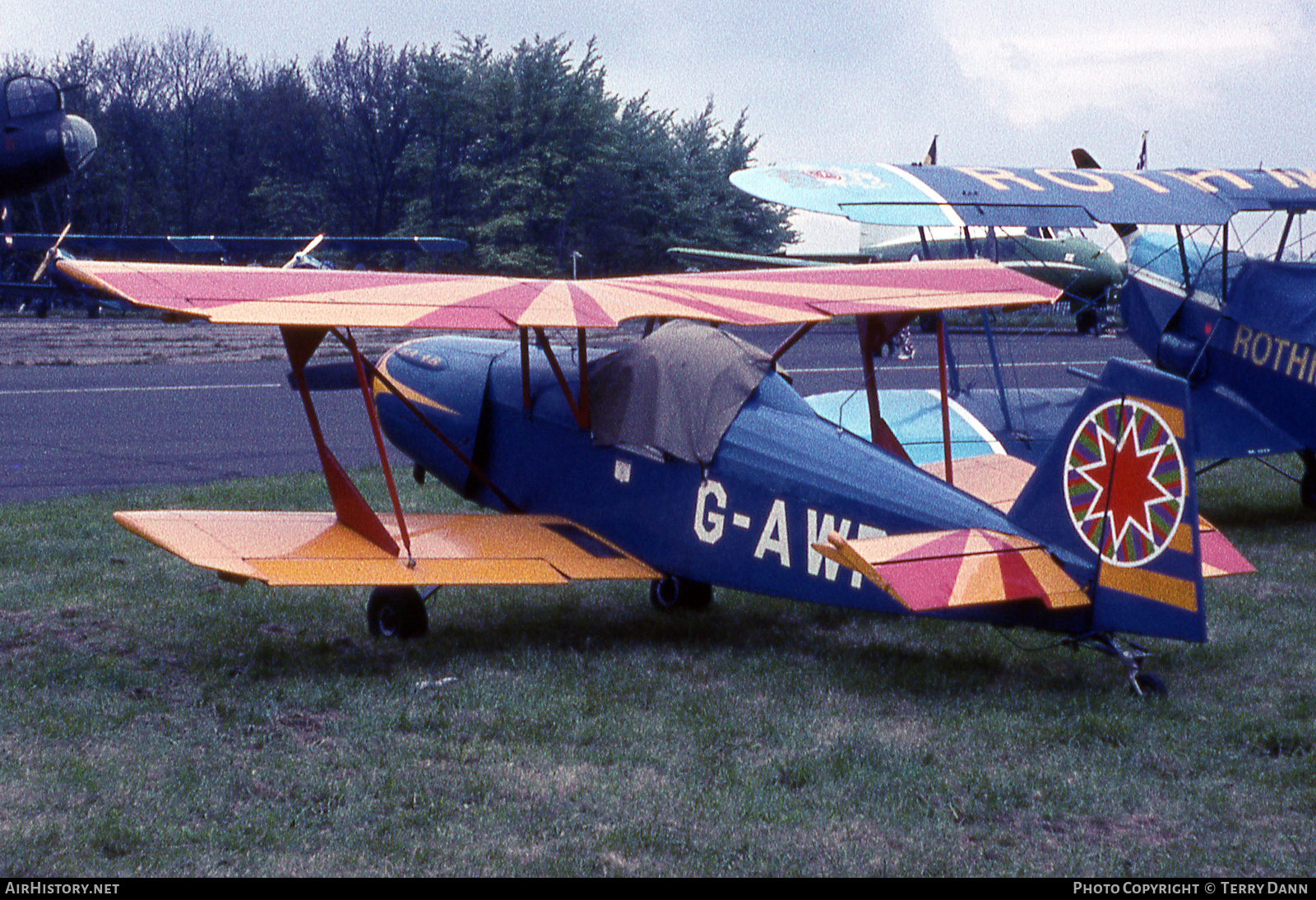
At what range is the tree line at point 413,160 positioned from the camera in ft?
143

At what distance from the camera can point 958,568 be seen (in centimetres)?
487

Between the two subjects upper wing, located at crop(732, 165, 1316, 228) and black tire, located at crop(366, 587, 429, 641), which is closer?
black tire, located at crop(366, 587, 429, 641)

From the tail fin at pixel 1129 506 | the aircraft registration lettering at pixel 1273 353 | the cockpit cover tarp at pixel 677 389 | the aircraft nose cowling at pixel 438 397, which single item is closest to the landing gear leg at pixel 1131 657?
the tail fin at pixel 1129 506

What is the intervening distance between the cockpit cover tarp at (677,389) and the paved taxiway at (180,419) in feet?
9.43

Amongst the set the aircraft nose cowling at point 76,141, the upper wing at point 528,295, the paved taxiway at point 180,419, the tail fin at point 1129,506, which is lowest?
the paved taxiway at point 180,419

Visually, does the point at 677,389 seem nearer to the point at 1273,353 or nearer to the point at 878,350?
the point at 878,350

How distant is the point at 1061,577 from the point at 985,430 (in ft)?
13.5

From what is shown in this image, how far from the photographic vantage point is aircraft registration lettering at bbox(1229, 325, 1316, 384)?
8750 mm

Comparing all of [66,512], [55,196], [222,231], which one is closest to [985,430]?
[66,512]

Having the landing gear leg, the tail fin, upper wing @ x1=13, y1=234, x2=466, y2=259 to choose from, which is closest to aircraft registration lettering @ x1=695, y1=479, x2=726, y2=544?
the tail fin

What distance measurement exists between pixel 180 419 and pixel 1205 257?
1238cm

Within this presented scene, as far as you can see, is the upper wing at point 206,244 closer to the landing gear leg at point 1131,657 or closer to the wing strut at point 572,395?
the wing strut at point 572,395

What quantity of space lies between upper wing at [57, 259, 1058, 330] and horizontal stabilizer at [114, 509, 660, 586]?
1.15 metres

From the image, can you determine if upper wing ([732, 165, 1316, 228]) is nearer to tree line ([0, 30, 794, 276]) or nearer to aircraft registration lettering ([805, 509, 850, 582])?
aircraft registration lettering ([805, 509, 850, 582])
